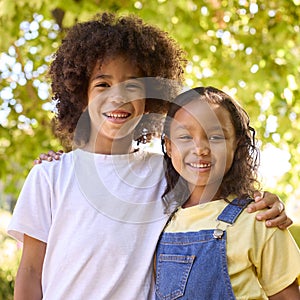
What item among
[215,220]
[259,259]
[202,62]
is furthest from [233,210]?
[202,62]

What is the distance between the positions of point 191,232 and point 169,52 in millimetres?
763

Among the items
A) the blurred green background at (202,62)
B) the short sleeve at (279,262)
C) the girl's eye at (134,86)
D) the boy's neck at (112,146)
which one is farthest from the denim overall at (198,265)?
the blurred green background at (202,62)

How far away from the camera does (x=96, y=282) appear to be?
2.06m

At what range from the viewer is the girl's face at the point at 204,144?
6.61 feet

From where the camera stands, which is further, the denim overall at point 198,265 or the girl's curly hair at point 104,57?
the girl's curly hair at point 104,57

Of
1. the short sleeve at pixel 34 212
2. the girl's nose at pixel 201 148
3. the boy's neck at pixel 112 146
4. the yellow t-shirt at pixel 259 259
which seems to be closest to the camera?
the yellow t-shirt at pixel 259 259

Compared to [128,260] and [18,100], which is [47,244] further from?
[18,100]

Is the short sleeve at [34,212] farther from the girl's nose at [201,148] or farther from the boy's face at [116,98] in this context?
the girl's nose at [201,148]

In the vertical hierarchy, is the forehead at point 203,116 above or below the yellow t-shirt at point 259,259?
above

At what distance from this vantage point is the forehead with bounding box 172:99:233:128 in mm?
2023

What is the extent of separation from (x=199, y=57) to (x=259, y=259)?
2.75 m

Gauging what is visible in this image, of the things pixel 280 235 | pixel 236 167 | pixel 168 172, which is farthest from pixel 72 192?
pixel 280 235

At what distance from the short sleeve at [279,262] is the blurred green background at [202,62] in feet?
4.95

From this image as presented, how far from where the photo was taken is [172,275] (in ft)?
6.43
